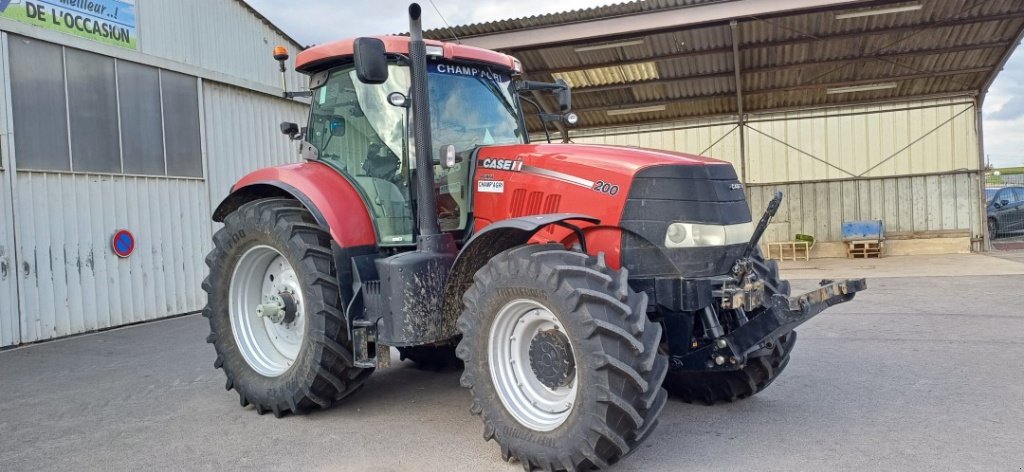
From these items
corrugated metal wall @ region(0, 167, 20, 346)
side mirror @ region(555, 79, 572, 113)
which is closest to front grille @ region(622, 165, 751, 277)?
side mirror @ region(555, 79, 572, 113)

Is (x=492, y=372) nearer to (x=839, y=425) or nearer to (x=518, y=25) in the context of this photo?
(x=839, y=425)

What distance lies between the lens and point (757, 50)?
14289 millimetres

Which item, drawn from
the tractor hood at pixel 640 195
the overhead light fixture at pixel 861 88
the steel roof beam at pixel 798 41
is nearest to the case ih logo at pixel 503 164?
the tractor hood at pixel 640 195

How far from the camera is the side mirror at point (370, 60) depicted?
406cm

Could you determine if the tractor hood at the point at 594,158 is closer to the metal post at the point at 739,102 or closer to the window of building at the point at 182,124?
the window of building at the point at 182,124

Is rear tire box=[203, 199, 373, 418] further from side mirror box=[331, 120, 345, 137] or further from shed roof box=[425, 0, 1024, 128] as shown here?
shed roof box=[425, 0, 1024, 128]

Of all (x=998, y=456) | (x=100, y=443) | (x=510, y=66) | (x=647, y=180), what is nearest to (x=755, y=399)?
(x=998, y=456)

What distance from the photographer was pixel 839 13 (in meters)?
12.6

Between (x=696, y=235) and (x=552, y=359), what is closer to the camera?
(x=552, y=359)

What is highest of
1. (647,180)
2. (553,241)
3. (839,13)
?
(839,13)

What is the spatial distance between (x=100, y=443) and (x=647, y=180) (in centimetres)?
364

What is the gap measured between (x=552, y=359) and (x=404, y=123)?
1.89m

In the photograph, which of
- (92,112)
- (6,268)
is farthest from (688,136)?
(6,268)

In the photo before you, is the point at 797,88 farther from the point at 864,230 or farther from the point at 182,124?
the point at 182,124
